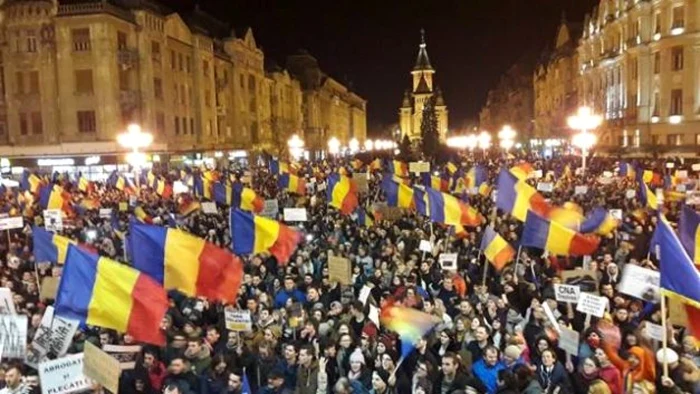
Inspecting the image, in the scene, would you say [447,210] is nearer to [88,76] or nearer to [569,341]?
[569,341]

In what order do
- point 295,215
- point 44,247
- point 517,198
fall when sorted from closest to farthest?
point 44,247 < point 517,198 < point 295,215

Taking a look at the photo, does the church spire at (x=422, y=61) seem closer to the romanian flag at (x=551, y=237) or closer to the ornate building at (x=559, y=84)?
the ornate building at (x=559, y=84)

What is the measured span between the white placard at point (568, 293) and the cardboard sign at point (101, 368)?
6.38 meters

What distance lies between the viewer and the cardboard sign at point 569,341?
8977 mm

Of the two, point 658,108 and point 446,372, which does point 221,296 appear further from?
point 658,108

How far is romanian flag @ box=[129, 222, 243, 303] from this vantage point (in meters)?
10.5

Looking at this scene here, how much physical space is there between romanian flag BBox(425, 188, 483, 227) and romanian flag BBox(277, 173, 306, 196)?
33.4ft

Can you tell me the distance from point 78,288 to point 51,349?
150 centimetres

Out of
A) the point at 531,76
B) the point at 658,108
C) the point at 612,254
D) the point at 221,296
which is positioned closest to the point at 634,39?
the point at 658,108

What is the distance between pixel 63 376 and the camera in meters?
7.86

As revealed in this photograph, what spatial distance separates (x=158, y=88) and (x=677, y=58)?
124 feet

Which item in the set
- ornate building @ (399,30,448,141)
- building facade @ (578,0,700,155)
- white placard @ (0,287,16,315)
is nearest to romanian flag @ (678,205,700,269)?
white placard @ (0,287,16,315)

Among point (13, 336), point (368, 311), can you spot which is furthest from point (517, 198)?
point (13, 336)

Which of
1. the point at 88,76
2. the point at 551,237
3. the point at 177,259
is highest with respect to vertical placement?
the point at 88,76
